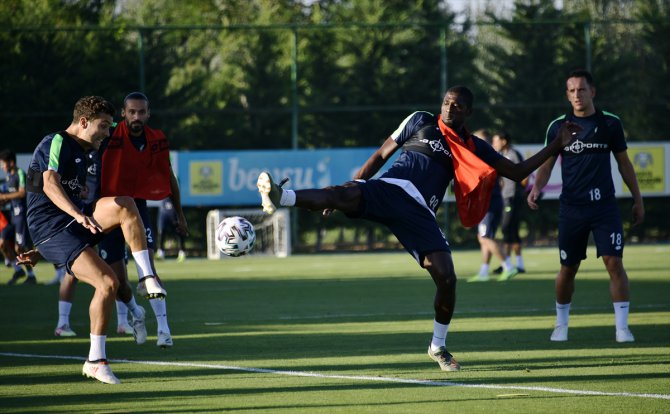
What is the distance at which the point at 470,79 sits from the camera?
3462cm

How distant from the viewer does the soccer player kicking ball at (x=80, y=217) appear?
8.27m

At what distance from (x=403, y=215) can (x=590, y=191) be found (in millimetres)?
2673

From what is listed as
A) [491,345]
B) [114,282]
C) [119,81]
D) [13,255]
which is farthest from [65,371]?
[119,81]

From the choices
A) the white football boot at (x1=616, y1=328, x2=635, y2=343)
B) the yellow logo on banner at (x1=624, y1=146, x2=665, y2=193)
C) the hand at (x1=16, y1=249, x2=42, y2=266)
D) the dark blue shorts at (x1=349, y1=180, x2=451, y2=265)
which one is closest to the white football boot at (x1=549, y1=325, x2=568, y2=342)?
the white football boot at (x1=616, y1=328, x2=635, y2=343)

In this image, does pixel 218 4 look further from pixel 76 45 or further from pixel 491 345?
pixel 491 345

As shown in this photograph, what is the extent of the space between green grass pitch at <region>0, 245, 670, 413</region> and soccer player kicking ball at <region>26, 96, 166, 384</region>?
569 mm

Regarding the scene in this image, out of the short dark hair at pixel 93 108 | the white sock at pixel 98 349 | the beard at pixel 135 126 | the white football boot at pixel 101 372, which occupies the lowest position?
the white football boot at pixel 101 372

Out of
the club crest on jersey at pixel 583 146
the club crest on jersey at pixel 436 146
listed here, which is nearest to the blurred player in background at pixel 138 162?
the club crest on jersey at pixel 436 146

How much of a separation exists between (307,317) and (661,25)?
2358cm

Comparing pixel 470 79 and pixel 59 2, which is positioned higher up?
pixel 59 2

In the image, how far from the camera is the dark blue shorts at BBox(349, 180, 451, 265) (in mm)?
8641

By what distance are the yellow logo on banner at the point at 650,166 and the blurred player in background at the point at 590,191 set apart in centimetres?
1940

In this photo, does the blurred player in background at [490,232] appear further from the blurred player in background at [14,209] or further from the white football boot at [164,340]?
the white football boot at [164,340]

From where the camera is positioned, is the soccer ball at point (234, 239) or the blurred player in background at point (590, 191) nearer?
the soccer ball at point (234, 239)
